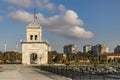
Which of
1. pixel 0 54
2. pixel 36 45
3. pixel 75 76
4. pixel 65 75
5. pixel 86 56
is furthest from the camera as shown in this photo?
pixel 86 56

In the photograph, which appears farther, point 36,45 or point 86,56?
point 86,56

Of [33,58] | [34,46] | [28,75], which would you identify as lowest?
[28,75]

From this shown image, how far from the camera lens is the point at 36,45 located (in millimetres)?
118500

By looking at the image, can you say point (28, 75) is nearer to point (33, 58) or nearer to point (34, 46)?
point (34, 46)

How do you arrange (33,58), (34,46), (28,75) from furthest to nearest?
(33,58) → (34,46) → (28,75)

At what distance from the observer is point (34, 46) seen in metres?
118

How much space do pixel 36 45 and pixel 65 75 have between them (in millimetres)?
81061

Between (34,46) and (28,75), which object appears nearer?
(28,75)

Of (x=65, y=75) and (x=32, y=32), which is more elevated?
(x=32, y=32)

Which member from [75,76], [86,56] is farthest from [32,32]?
[75,76]

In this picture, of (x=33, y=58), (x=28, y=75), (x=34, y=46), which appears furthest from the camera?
(x=33, y=58)

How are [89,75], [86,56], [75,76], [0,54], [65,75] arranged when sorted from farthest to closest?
[86,56], [0,54], [65,75], [75,76], [89,75]

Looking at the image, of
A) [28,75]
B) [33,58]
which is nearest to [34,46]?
[33,58]

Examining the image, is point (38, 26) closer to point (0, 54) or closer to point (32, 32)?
point (32, 32)
